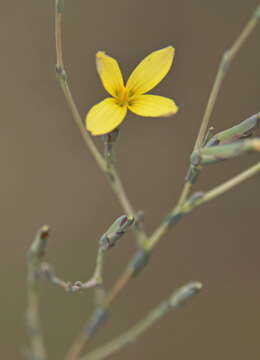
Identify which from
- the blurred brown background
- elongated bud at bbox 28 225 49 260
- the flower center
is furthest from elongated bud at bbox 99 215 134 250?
the blurred brown background

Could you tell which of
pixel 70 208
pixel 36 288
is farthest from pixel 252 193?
pixel 36 288

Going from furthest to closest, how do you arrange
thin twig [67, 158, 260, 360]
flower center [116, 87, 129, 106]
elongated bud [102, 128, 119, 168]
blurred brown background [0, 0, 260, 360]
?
blurred brown background [0, 0, 260, 360], flower center [116, 87, 129, 106], elongated bud [102, 128, 119, 168], thin twig [67, 158, 260, 360]

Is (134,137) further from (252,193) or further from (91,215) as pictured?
(252,193)

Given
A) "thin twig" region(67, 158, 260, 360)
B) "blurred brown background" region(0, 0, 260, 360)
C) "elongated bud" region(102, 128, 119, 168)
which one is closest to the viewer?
"thin twig" region(67, 158, 260, 360)

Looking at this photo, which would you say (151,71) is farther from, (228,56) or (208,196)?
(208,196)

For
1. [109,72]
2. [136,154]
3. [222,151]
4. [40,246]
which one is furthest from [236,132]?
[136,154]

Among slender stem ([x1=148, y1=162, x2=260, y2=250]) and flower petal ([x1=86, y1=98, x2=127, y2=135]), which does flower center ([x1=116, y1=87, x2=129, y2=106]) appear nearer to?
flower petal ([x1=86, y1=98, x2=127, y2=135])
